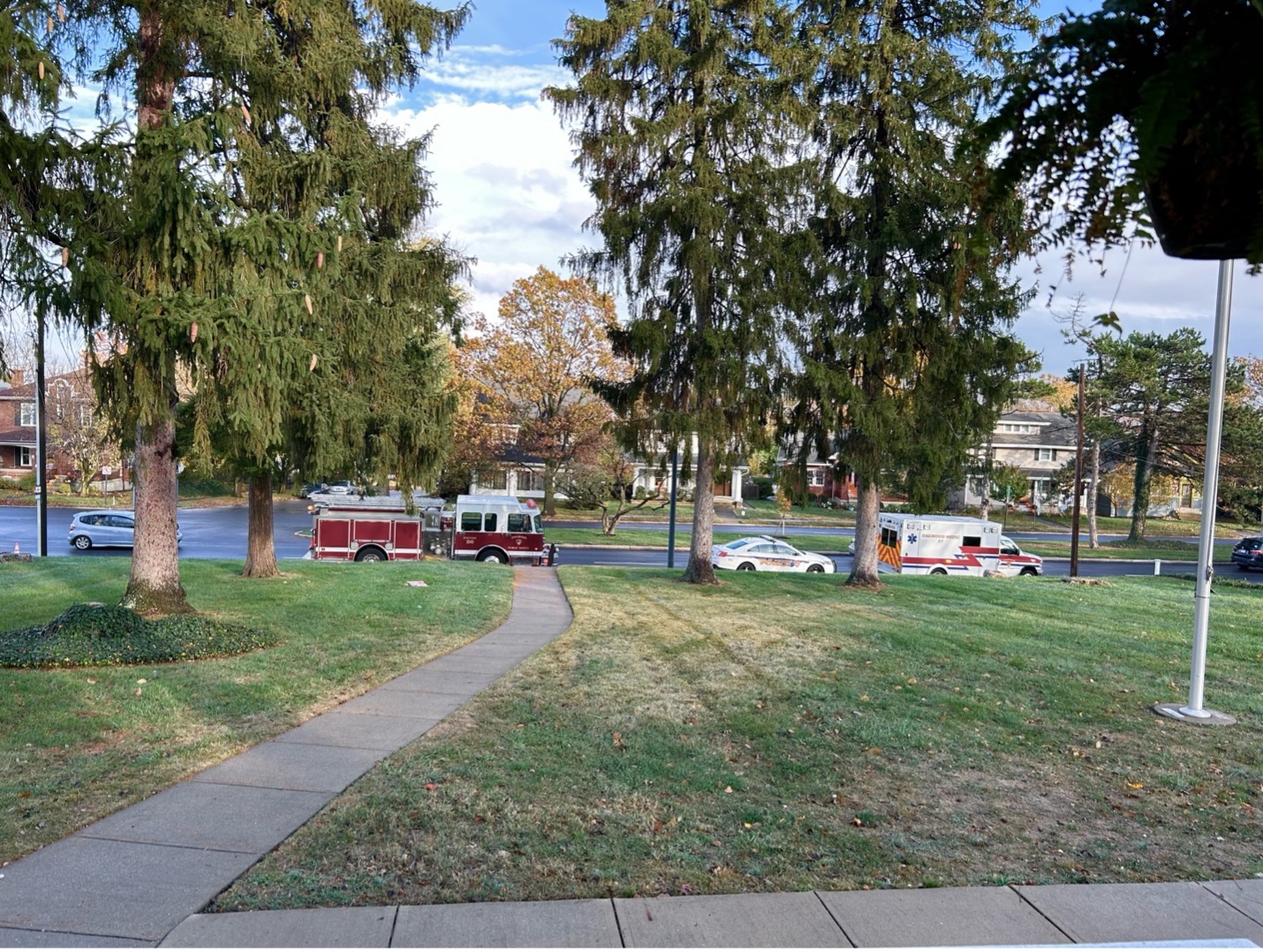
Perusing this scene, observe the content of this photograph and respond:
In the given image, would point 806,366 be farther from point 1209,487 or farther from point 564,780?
point 564,780

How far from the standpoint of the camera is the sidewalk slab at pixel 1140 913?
3594 millimetres

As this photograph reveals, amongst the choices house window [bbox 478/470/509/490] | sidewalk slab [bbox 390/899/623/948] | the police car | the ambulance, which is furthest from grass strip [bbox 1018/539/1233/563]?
sidewalk slab [bbox 390/899/623/948]

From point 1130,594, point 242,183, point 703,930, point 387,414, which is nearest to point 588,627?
point 387,414

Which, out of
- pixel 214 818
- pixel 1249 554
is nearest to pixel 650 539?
pixel 1249 554

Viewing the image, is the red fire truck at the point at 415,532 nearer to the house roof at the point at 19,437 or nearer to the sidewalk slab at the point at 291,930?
the sidewalk slab at the point at 291,930

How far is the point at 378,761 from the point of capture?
5.70 m

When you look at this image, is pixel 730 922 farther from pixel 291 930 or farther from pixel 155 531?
pixel 155 531

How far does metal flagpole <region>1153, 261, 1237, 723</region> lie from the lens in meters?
7.14

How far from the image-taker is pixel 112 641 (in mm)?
8570

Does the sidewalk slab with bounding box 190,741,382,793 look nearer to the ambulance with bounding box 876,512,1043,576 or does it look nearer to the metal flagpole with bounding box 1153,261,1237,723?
the metal flagpole with bounding box 1153,261,1237,723

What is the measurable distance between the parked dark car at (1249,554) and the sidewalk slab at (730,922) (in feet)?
137

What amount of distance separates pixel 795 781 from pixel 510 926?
2490 millimetres

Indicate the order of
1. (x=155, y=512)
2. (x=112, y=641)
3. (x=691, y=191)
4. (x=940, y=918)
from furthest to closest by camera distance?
(x=691, y=191) → (x=155, y=512) → (x=112, y=641) → (x=940, y=918)

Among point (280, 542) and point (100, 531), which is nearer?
point (100, 531)
